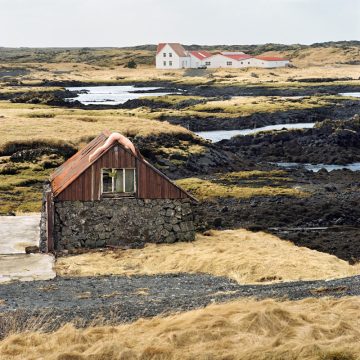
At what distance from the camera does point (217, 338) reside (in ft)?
45.7

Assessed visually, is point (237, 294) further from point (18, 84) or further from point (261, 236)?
point (18, 84)

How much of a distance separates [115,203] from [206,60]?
165100mm

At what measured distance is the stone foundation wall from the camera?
30.9m

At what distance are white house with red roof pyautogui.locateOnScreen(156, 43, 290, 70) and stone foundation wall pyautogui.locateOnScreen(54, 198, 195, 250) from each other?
A: 160m

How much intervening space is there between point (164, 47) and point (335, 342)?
7073 inches

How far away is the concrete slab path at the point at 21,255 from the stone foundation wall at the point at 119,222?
1695 mm

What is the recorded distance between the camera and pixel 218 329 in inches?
563

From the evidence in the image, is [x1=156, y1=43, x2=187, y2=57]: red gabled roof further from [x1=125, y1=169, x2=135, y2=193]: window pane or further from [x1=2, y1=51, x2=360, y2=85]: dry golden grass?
[x1=125, y1=169, x2=135, y2=193]: window pane

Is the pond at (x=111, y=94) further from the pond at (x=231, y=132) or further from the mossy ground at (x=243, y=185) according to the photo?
the mossy ground at (x=243, y=185)

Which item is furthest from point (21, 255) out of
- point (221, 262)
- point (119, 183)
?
point (221, 262)

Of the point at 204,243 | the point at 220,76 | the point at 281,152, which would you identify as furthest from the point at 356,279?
the point at 220,76

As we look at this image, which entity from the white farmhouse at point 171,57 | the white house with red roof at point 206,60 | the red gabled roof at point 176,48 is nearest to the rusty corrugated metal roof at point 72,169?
the white house with red roof at point 206,60

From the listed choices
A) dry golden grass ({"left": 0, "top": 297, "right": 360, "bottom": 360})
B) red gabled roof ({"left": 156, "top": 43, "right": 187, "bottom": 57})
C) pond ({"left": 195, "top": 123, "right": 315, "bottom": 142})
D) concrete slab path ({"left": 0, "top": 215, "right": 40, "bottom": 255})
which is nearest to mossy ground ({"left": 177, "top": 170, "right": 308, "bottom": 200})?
concrete slab path ({"left": 0, "top": 215, "right": 40, "bottom": 255})

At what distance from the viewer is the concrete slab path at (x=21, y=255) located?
25.4 m
